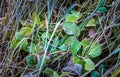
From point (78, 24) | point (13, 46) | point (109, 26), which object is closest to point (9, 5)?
point (13, 46)

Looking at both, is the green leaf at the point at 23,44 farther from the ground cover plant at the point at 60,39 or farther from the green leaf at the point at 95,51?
the green leaf at the point at 95,51

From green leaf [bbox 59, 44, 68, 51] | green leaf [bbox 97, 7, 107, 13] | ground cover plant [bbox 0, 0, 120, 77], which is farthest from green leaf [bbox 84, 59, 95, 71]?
green leaf [bbox 97, 7, 107, 13]

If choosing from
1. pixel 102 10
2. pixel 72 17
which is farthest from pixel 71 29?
pixel 102 10

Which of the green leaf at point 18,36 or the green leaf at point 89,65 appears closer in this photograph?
the green leaf at point 89,65

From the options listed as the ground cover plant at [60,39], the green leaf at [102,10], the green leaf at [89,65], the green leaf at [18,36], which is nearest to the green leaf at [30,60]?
the ground cover plant at [60,39]

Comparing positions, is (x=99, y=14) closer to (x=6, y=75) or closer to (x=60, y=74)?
(x=60, y=74)

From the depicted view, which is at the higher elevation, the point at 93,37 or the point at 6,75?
the point at 93,37

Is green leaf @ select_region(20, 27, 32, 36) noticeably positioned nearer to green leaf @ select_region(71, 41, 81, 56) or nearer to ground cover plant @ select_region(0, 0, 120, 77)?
ground cover plant @ select_region(0, 0, 120, 77)

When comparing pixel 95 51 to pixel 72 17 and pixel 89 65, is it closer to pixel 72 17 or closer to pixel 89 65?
pixel 89 65
